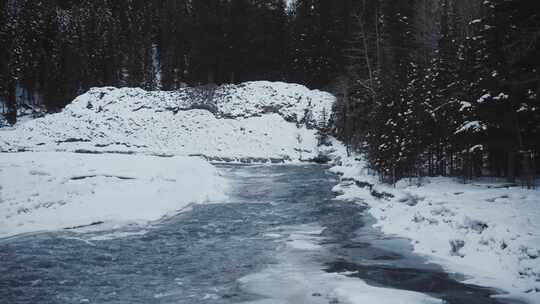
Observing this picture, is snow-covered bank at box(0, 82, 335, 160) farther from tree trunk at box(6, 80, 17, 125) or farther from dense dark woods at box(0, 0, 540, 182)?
tree trunk at box(6, 80, 17, 125)

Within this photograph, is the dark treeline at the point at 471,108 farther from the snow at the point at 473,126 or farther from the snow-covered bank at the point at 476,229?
the snow-covered bank at the point at 476,229

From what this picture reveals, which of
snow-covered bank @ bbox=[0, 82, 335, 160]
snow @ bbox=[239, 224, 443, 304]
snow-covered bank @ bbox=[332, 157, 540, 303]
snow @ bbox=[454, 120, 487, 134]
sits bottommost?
snow @ bbox=[239, 224, 443, 304]

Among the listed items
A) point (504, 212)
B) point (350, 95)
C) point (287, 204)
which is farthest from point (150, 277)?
point (350, 95)

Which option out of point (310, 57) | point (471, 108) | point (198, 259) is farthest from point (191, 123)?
point (198, 259)

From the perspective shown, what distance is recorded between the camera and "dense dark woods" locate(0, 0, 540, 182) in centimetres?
2522

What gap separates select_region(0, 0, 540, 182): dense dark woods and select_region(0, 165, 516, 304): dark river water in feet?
27.6

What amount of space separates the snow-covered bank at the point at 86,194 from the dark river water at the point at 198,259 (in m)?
1.33

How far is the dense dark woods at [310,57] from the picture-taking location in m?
25.2

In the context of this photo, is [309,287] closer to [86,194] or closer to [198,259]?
[198,259]

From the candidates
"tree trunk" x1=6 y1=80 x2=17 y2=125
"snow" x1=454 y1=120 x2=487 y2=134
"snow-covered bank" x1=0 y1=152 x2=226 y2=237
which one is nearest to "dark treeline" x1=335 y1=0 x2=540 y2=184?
"snow" x1=454 y1=120 x2=487 y2=134

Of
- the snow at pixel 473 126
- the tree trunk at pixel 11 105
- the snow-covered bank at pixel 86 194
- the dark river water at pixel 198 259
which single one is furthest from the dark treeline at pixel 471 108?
the tree trunk at pixel 11 105

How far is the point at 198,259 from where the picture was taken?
1230 cm

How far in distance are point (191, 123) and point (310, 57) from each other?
22.8m

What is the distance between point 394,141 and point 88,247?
57.3 ft
